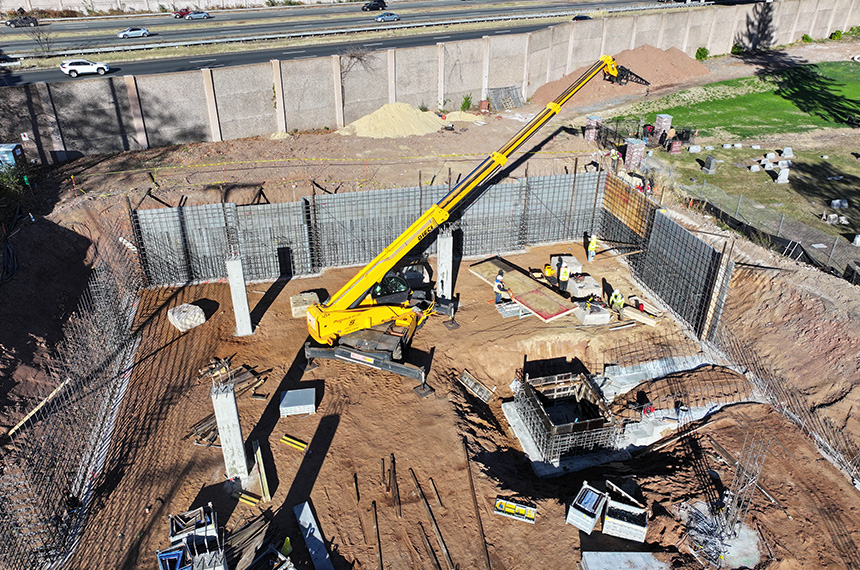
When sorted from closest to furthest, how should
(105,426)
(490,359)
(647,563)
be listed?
(647,563) → (105,426) → (490,359)

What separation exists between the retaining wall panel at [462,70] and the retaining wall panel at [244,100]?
11.0 m

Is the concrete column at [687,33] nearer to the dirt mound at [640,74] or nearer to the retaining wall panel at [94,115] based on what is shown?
the dirt mound at [640,74]

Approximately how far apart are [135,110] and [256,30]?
72.0ft

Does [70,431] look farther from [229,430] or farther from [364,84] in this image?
[364,84]

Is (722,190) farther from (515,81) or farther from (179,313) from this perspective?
(179,313)

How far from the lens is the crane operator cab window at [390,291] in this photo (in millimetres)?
17578

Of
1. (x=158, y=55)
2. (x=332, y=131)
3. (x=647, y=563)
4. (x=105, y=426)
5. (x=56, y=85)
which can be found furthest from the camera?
(x=158, y=55)

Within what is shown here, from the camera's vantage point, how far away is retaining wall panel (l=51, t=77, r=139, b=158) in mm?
26844

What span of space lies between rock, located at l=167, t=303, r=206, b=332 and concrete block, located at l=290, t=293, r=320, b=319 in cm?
272

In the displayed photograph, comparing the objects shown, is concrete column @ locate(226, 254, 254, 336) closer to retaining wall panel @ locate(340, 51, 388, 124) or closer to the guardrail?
retaining wall panel @ locate(340, 51, 388, 124)

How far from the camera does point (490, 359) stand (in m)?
18.0

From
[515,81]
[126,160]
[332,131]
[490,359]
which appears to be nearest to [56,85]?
[126,160]

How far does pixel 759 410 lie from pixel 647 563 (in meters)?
6.43

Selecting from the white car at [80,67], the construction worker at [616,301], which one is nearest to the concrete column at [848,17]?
the construction worker at [616,301]
